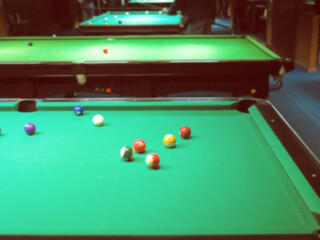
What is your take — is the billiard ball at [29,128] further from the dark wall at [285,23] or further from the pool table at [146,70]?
the dark wall at [285,23]

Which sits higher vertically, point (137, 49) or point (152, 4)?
point (152, 4)

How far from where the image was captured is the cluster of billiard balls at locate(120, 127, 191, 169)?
137cm

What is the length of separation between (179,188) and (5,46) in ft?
10.2

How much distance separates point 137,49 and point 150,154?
2180 mm

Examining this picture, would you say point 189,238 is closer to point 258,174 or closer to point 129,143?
point 258,174

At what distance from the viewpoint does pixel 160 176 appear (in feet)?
4.33

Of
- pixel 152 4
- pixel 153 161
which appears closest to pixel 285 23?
pixel 152 4

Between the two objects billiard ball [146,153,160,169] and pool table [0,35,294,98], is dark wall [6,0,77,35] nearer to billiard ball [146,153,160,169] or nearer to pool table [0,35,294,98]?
pool table [0,35,294,98]

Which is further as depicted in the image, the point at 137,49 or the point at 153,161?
the point at 137,49

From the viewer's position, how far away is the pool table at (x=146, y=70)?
277 centimetres

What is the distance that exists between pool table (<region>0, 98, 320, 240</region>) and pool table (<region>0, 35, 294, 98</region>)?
77cm

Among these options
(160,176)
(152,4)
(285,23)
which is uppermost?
(152,4)

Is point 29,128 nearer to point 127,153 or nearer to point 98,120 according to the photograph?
point 98,120

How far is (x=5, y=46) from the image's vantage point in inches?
147
